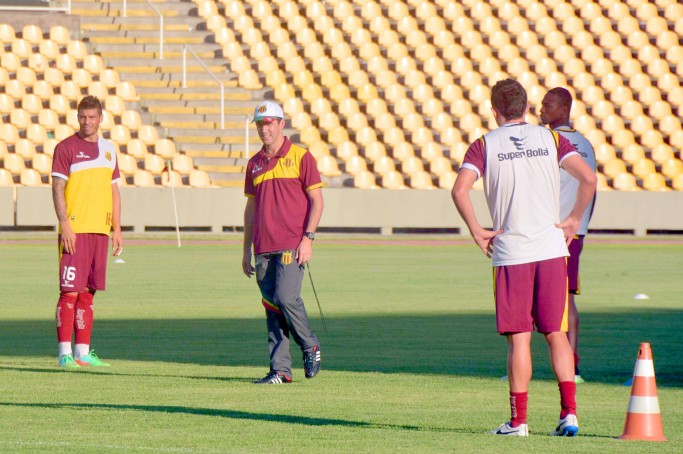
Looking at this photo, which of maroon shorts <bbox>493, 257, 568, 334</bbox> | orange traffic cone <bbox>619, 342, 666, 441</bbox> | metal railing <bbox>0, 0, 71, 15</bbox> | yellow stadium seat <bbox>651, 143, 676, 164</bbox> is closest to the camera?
orange traffic cone <bbox>619, 342, 666, 441</bbox>

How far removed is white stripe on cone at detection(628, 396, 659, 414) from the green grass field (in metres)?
0.20

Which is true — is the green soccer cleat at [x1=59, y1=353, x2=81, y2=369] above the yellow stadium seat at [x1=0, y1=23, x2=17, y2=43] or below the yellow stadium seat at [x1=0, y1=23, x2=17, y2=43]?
below

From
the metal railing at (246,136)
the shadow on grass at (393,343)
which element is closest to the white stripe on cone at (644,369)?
the shadow on grass at (393,343)

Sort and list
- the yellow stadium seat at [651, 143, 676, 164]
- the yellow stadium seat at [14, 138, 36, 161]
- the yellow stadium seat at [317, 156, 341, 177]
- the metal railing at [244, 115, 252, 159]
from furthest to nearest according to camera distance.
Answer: the yellow stadium seat at [651, 143, 676, 164] → the yellow stadium seat at [317, 156, 341, 177] → the metal railing at [244, 115, 252, 159] → the yellow stadium seat at [14, 138, 36, 161]

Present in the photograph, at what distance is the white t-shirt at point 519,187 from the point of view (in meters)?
7.51

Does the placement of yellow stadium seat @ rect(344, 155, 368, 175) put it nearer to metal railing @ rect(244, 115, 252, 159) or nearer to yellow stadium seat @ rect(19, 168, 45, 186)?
metal railing @ rect(244, 115, 252, 159)

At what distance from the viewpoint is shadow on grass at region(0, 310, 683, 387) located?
1134 cm

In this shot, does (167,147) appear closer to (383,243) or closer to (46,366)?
(383,243)

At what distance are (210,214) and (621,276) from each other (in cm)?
1430

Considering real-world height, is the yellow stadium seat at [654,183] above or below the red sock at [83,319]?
above

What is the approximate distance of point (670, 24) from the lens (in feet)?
139

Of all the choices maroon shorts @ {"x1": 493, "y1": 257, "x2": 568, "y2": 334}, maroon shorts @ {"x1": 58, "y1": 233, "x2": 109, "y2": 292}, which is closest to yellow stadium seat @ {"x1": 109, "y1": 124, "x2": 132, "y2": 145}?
maroon shorts @ {"x1": 58, "y1": 233, "x2": 109, "y2": 292}

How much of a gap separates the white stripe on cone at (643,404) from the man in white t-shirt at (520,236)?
1.17 ft

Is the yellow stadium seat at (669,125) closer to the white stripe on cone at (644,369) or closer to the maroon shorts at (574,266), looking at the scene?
the maroon shorts at (574,266)
